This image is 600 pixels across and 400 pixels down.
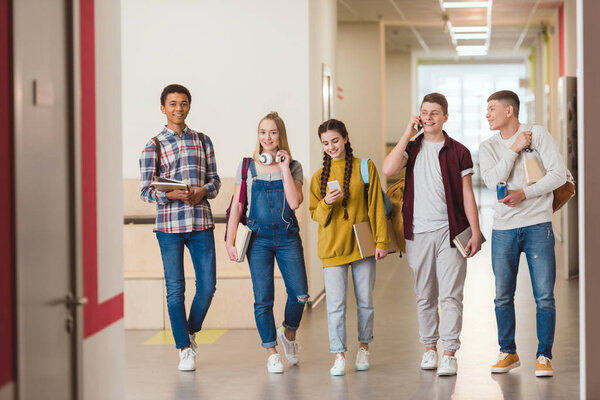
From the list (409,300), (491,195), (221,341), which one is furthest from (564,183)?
(491,195)

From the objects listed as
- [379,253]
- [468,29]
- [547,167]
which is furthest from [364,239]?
[468,29]

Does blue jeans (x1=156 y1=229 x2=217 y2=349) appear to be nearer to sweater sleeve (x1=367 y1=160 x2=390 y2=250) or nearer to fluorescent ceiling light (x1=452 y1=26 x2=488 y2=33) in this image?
sweater sleeve (x1=367 y1=160 x2=390 y2=250)

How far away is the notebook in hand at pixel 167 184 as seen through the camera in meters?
5.12

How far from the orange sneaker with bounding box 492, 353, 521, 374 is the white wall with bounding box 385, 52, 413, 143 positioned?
751 inches

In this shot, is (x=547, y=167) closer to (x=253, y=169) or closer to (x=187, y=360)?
(x=253, y=169)

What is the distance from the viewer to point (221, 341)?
20.8 feet

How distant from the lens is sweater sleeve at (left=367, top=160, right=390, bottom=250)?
197 inches

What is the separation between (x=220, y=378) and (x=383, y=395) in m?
1.08

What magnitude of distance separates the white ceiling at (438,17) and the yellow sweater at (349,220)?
9614mm

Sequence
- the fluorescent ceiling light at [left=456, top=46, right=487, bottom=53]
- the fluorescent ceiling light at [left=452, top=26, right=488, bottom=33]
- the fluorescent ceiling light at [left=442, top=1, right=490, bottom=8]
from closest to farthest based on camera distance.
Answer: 1. the fluorescent ceiling light at [left=442, top=1, right=490, bottom=8]
2. the fluorescent ceiling light at [left=452, top=26, right=488, bottom=33]
3. the fluorescent ceiling light at [left=456, top=46, right=487, bottom=53]

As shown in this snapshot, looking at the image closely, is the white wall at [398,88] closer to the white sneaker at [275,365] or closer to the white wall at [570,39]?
the white wall at [570,39]

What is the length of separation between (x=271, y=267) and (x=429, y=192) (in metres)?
1.08

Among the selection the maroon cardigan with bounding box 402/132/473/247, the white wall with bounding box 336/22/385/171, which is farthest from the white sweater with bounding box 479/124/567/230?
the white wall with bounding box 336/22/385/171

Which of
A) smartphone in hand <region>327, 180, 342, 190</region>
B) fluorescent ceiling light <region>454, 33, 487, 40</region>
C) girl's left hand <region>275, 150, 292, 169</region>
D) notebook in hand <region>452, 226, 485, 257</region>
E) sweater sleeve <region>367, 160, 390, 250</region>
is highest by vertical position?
fluorescent ceiling light <region>454, 33, 487, 40</region>
